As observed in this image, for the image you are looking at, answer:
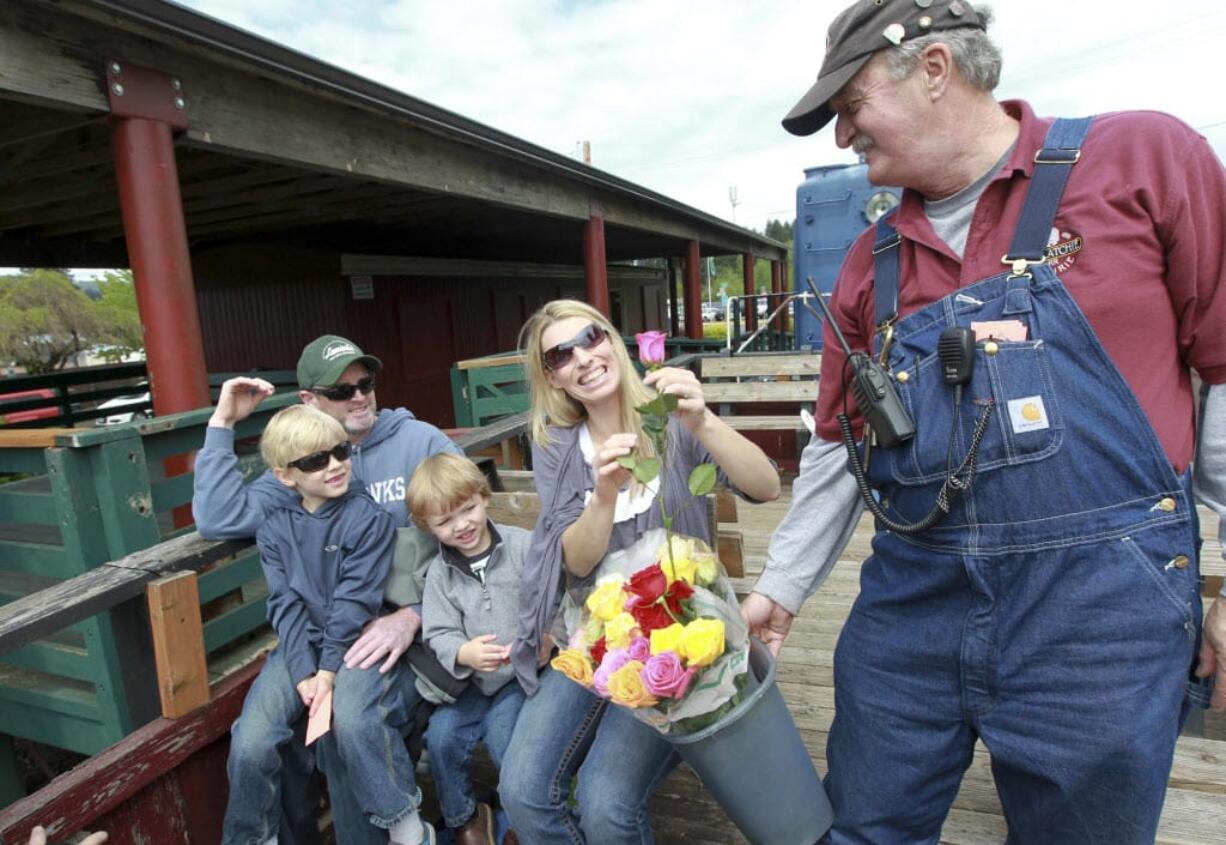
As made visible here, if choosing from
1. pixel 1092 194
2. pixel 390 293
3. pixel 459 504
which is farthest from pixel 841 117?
pixel 390 293

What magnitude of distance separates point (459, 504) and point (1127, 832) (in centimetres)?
164

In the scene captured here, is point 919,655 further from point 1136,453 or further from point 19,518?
point 19,518

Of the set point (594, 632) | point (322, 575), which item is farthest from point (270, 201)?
point (594, 632)

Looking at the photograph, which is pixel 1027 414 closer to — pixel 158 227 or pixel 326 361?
pixel 326 361

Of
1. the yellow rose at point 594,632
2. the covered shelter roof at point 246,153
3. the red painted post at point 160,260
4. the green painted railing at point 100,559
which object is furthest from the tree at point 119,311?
the yellow rose at point 594,632

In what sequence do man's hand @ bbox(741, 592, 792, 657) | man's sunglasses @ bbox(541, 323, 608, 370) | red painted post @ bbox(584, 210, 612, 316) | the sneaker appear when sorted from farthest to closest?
red painted post @ bbox(584, 210, 612, 316) → the sneaker → man's sunglasses @ bbox(541, 323, 608, 370) → man's hand @ bbox(741, 592, 792, 657)

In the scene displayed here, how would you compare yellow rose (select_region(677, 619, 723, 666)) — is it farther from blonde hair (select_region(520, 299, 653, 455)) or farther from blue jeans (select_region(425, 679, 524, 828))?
blue jeans (select_region(425, 679, 524, 828))

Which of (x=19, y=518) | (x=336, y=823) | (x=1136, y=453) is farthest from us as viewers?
(x=19, y=518)

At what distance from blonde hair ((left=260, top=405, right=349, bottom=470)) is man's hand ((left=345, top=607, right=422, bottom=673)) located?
56 cm

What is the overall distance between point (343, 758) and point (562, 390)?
1195 millimetres

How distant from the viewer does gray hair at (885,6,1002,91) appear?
3.68 feet

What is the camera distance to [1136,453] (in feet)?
3.51

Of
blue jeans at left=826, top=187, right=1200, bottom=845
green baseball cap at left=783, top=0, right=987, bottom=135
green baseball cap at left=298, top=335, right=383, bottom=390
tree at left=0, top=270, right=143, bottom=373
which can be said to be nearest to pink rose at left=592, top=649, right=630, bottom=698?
blue jeans at left=826, top=187, right=1200, bottom=845

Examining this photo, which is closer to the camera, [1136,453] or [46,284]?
[1136,453]
